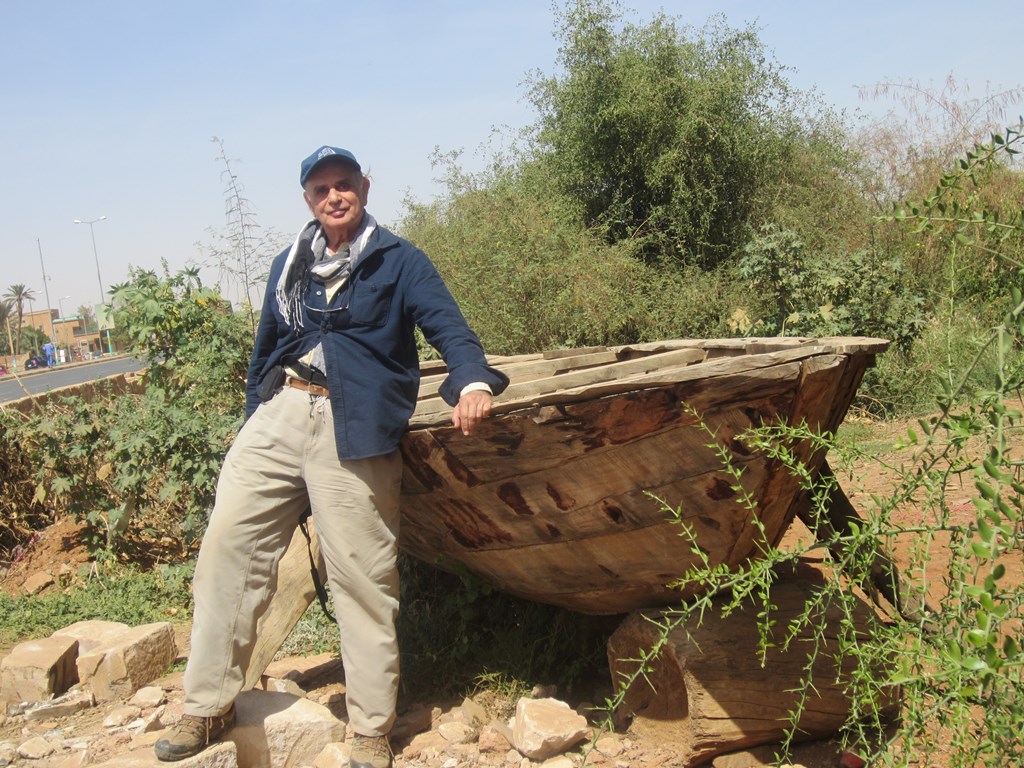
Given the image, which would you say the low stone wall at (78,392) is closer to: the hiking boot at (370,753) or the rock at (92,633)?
the rock at (92,633)

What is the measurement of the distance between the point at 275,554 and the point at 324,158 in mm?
1273

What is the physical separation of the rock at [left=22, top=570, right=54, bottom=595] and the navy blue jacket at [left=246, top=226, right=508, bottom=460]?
347 centimetres

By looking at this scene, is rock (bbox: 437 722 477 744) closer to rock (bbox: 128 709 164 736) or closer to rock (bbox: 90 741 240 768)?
rock (bbox: 90 741 240 768)

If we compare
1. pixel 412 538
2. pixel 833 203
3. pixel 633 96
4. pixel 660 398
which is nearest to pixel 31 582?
pixel 412 538

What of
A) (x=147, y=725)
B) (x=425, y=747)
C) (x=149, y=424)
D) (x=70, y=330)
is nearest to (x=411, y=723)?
(x=425, y=747)

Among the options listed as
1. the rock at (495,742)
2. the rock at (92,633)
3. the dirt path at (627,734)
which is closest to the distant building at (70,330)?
the dirt path at (627,734)

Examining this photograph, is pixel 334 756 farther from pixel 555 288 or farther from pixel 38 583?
pixel 555 288

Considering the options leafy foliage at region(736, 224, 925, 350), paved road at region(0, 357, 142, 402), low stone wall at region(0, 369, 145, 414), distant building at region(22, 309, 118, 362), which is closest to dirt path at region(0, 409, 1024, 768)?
low stone wall at region(0, 369, 145, 414)

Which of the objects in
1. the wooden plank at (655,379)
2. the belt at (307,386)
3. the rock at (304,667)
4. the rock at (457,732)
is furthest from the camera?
the rock at (304,667)

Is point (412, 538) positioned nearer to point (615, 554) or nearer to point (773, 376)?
point (615, 554)

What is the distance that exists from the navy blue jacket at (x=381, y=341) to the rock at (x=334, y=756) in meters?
0.99

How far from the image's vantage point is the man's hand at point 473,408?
287 centimetres

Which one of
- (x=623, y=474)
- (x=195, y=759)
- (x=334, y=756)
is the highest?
(x=623, y=474)

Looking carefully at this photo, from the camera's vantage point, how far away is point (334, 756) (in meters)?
3.14
